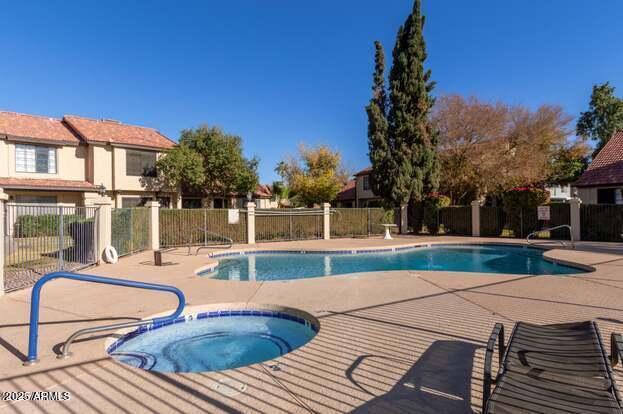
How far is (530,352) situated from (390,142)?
2008cm

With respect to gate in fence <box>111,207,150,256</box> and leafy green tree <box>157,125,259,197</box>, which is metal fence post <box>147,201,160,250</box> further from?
leafy green tree <box>157,125,259,197</box>

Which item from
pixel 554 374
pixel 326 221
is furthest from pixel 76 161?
pixel 554 374

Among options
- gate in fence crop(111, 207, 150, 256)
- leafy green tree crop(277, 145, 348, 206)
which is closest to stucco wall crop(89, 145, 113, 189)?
gate in fence crop(111, 207, 150, 256)

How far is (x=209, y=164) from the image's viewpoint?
25547 millimetres

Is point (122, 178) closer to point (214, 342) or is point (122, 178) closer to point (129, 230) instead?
point (129, 230)

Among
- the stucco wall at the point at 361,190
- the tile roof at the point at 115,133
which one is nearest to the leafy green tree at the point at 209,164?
the tile roof at the point at 115,133

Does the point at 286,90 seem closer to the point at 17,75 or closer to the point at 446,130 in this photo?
the point at 446,130

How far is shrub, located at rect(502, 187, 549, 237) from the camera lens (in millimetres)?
17922

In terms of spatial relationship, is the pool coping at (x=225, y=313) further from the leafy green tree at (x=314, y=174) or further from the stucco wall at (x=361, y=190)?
the stucco wall at (x=361, y=190)

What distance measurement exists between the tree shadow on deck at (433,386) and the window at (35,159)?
82.8 feet

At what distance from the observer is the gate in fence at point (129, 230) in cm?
1164

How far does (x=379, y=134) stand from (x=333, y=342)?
18.9 m

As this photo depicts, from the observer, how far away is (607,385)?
2.29 meters

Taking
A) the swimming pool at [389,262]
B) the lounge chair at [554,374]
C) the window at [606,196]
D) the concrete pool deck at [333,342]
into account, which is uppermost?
the window at [606,196]
